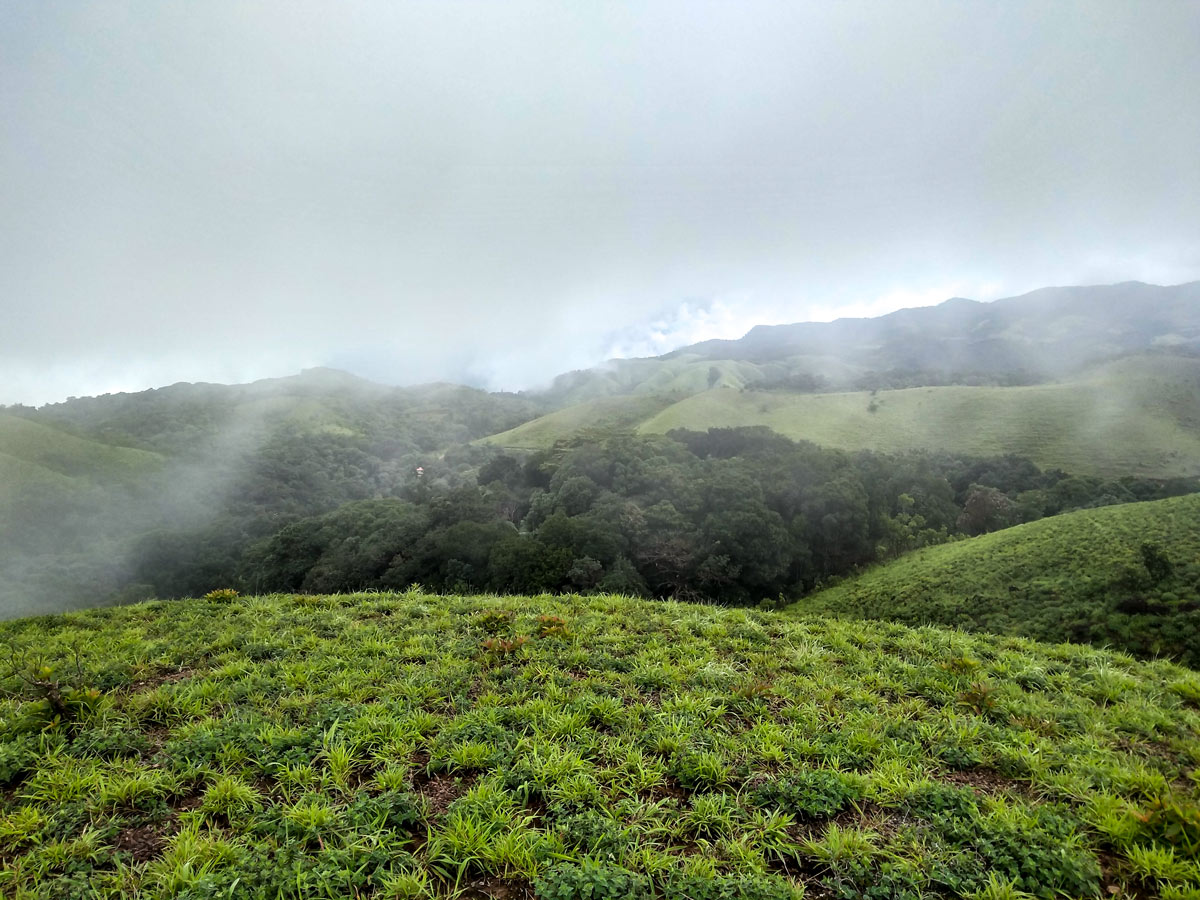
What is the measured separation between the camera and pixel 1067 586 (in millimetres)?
27984

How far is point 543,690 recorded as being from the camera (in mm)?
7074

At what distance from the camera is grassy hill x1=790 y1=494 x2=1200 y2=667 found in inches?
942

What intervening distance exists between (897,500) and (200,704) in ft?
213

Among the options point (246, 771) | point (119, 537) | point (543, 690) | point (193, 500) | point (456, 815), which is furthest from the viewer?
point (193, 500)

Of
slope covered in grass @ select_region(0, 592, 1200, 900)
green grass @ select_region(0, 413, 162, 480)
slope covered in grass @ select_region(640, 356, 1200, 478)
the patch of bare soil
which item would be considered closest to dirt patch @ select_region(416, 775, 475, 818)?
slope covered in grass @ select_region(0, 592, 1200, 900)

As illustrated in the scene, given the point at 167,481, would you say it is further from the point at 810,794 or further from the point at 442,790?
the point at 810,794

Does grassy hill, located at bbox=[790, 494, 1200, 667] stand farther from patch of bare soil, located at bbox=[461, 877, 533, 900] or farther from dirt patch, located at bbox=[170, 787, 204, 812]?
dirt patch, located at bbox=[170, 787, 204, 812]

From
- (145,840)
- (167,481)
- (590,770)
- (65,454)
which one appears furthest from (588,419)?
(145,840)

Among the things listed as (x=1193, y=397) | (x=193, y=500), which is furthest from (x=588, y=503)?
(x=1193, y=397)

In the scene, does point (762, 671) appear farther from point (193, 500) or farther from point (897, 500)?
point (193, 500)

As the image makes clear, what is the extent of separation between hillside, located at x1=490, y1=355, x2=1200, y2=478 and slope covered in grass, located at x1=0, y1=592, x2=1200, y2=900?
86096 mm

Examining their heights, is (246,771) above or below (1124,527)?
above

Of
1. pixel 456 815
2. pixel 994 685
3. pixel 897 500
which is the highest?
pixel 456 815

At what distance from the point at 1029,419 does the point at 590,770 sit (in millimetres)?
110372
